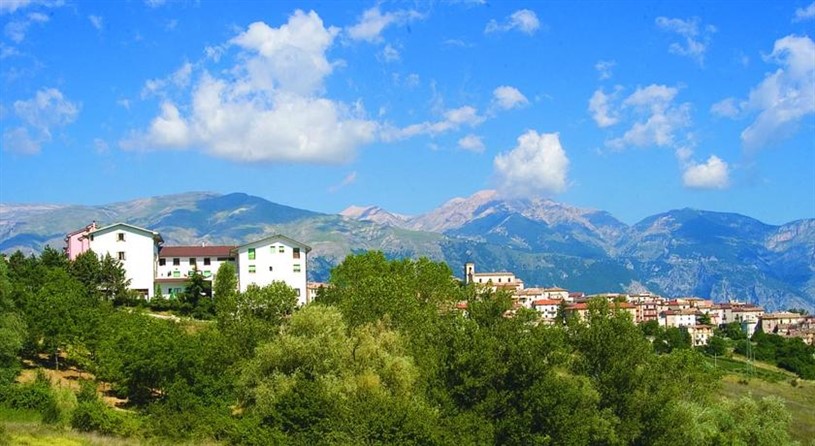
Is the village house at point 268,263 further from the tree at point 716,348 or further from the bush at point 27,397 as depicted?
the tree at point 716,348

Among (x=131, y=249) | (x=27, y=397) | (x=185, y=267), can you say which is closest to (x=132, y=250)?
(x=131, y=249)

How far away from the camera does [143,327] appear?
46.3 metres

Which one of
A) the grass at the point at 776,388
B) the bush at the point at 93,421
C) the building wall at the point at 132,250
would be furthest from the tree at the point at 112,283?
the grass at the point at 776,388

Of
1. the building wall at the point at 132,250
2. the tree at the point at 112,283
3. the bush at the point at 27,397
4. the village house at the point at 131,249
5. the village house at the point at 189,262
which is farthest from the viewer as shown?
the village house at the point at 189,262

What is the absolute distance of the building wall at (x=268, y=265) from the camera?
3169 inches

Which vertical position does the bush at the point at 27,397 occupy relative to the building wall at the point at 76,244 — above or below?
below

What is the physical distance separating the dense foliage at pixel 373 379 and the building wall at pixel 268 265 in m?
29.9

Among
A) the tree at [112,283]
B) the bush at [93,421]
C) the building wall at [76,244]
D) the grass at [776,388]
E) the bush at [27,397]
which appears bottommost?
the grass at [776,388]

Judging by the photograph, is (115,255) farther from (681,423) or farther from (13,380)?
(681,423)

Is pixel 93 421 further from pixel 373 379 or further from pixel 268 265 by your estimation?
pixel 268 265

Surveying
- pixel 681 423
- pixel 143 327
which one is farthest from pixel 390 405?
pixel 143 327

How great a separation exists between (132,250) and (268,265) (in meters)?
13.6

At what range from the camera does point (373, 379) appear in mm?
37281

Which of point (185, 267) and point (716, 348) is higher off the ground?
point (185, 267)
